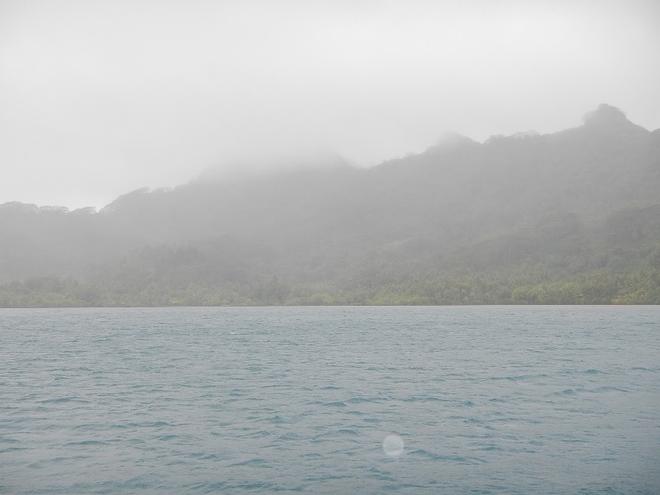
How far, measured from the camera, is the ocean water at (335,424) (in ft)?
88.4

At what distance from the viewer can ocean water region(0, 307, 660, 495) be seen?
1061 inches

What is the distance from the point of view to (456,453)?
3077 centimetres

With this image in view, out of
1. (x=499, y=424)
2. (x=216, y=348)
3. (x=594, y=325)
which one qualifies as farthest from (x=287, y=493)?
(x=594, y=325)

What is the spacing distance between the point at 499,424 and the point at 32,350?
253 feet

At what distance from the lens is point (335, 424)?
37625mm

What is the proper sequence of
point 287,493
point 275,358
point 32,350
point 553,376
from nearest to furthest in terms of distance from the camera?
point 287,493
point 553,376
point 275,358
point 32,350

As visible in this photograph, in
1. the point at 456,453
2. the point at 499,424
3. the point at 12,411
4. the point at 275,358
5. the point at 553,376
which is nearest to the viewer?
the point at 456,453

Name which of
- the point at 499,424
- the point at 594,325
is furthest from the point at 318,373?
the point at 594,325

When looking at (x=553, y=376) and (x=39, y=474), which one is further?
(x=553, y=376)

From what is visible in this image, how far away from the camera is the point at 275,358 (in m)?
76.9

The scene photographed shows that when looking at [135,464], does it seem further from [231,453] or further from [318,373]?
[318,373]

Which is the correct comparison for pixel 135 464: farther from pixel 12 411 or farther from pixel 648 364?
pixel 648 364

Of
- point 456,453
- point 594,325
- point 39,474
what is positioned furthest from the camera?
point 594,325

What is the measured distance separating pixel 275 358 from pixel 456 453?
158 feet
